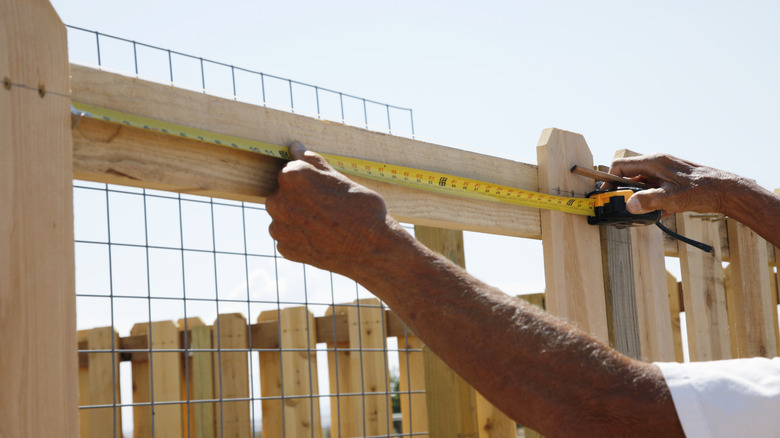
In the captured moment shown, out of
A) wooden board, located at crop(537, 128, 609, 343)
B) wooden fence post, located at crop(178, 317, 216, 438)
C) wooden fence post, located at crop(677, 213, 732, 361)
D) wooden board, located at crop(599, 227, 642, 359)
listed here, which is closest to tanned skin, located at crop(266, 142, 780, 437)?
wooden board, located at crop(537, 128, 609, 343)

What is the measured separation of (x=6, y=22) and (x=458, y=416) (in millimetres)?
1977

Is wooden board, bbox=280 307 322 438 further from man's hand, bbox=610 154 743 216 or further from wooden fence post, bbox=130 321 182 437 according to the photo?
man's hand, bbox=610 154 743 216

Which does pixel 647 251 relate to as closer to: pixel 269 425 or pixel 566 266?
pixel 566 266

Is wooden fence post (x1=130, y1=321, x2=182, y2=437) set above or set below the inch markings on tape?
below

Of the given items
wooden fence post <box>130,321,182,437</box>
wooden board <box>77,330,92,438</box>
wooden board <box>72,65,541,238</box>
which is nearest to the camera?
wooden board <box>72,65,541,238</box>

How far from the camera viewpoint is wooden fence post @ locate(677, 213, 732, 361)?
8.75ft

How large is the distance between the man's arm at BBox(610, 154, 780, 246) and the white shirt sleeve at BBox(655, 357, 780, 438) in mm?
1002

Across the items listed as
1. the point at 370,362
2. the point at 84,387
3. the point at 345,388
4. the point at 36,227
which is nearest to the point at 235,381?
the point at 345,388

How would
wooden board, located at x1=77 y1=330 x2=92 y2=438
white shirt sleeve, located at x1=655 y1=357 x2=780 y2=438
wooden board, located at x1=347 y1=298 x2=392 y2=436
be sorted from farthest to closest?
wooden board, located at x1=77 y1=330 x2=92 y2=438, wooden board, located at x1=347 y1=298 x2=392 y2=436, white shirt sleeve, located at x1=655 y1=357 x2=780 y2=438

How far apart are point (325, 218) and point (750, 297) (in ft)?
7.20

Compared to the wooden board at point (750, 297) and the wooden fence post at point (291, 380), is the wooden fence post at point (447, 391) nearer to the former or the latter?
the wooden board at point (750, 297)

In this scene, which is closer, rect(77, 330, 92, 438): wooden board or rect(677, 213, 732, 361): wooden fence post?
rect(677, 213, 732, 361): wooden fence post

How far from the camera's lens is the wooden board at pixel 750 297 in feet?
9.61

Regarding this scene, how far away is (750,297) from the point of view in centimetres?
296
